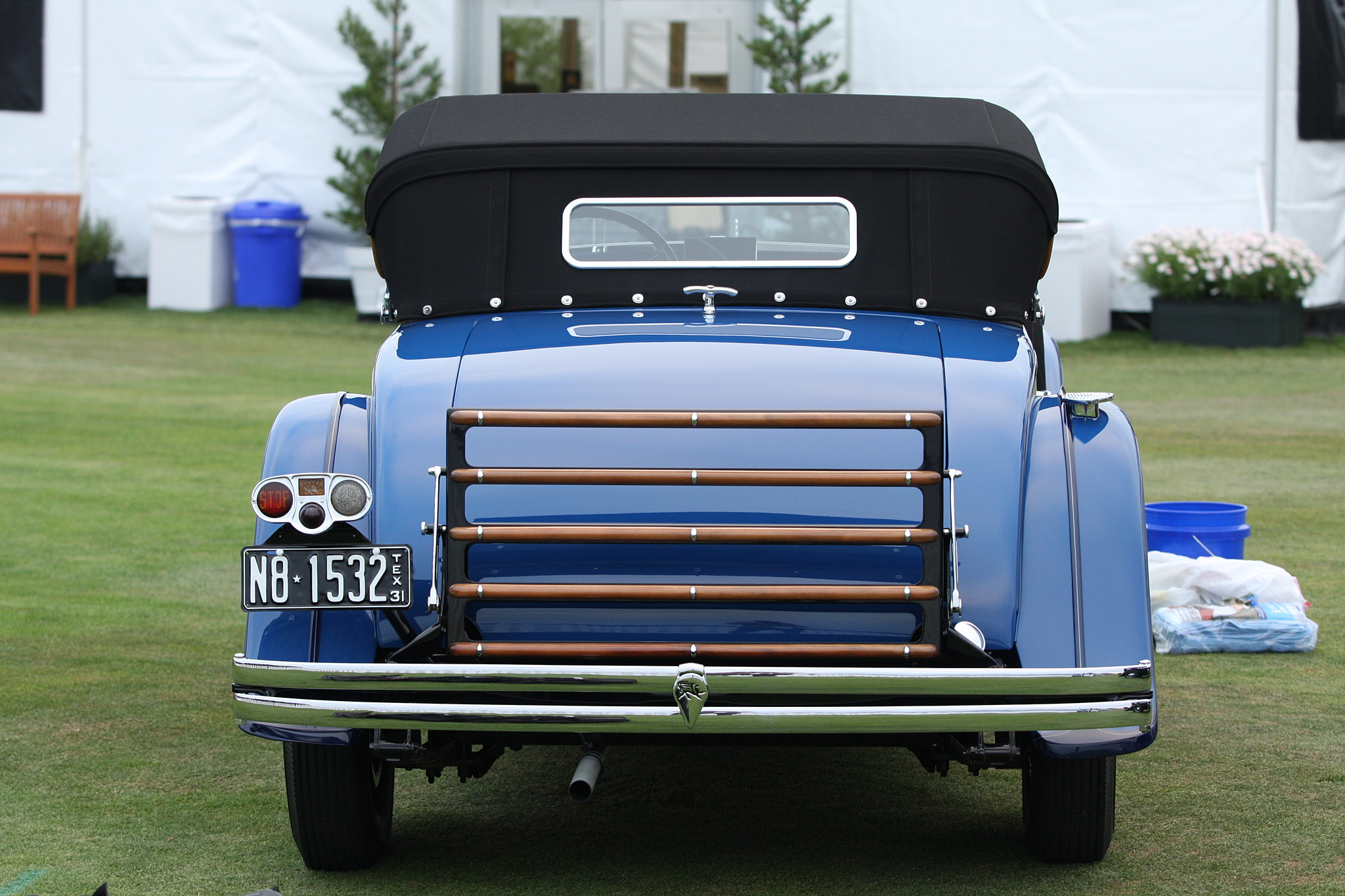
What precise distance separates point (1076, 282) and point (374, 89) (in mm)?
7693

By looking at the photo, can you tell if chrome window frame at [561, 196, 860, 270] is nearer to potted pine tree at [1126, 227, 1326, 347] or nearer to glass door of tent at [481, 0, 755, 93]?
potted pine tree at [1126, 227, 1326, 347]

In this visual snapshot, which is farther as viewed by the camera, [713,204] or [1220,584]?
[1220,584]

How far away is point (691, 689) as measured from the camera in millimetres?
2834

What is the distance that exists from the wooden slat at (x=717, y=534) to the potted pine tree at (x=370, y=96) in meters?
13.4

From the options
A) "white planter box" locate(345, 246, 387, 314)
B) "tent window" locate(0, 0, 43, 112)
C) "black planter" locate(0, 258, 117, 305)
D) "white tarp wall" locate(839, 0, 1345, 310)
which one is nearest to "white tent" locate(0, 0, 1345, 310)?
"white tarp wall" locate(839, 0, 1345, 310)

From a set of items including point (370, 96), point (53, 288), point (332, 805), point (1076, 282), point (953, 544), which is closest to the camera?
point (953, 544)

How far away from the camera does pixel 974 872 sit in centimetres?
336

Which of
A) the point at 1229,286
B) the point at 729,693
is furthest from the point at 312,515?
the point at 1229,286

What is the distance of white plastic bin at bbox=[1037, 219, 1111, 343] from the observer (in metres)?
14.9

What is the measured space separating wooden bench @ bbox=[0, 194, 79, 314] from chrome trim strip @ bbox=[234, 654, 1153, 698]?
1480 cm

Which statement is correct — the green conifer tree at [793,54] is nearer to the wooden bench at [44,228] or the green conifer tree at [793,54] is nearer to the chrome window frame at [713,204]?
the wooden bench at [44,228]

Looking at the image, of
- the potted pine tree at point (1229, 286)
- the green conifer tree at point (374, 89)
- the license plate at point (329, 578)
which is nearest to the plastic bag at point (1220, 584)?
Answer: the license plate at point (329, 578)

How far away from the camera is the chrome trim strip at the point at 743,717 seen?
2830mm

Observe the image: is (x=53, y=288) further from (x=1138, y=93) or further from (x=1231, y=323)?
(x=1231, y=323)
